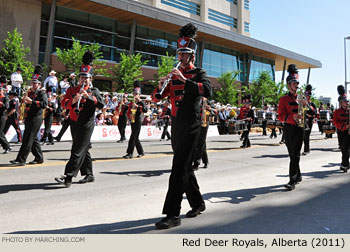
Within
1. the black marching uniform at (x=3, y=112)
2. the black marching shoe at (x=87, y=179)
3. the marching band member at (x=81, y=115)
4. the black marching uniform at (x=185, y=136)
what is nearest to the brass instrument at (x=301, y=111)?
the black marching uniform at (x=185, y=136)

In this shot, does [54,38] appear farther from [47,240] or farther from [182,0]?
[47,240]

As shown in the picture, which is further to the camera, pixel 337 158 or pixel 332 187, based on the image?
pixel 337 158

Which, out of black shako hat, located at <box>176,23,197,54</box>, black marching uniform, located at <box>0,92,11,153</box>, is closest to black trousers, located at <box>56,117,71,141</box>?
black marching uniform, located at <box>0,92,11,153</box>

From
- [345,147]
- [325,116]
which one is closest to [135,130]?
[345,147]

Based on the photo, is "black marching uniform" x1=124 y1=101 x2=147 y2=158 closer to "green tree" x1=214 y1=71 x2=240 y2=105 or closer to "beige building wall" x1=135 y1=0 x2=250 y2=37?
"green tree" x1=214 y1=71 x2=240 y2=105

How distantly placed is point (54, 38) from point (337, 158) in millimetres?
27313

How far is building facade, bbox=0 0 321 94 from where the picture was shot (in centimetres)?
2922

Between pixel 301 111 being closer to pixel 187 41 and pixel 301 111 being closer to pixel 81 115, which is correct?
pixel 187 41

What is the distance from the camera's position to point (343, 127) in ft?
29.4

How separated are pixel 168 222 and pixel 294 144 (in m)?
3.75

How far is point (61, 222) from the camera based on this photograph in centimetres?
433

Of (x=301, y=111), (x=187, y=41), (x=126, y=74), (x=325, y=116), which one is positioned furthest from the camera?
(x=126, y=74)

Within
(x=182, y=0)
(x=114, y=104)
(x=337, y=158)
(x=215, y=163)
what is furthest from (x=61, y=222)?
(x=182, y=0)

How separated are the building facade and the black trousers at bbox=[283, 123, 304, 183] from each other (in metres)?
27.5
